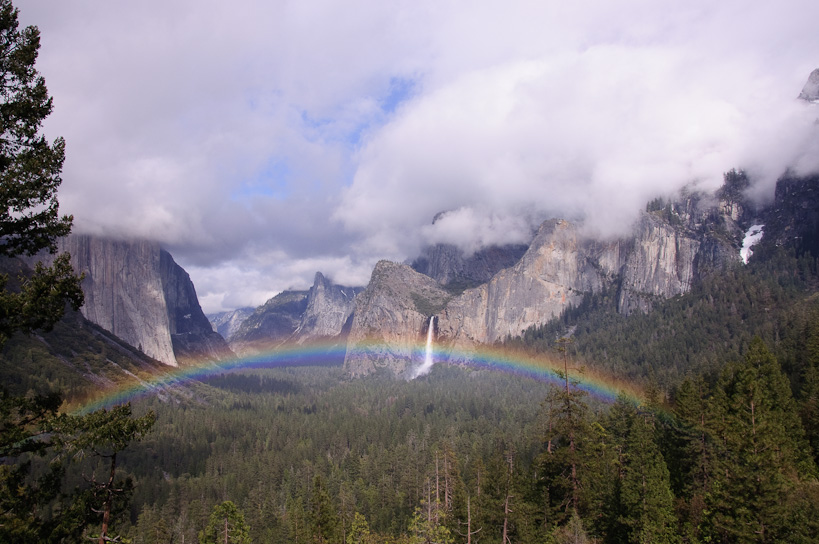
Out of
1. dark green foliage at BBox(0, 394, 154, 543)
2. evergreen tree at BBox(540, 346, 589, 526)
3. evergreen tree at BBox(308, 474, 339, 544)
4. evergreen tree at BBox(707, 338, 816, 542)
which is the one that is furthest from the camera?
evergreen tree at BBox(308, 474, 339, 544)

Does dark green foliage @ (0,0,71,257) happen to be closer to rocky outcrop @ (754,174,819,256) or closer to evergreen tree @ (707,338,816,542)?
evergreen tree @ (707,338,816,542)

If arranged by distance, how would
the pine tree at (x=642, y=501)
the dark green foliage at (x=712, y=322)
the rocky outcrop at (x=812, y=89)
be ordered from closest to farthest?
the pine tree at (x=642, y=501)
the dark green foliage at (x=712, y=322)
the rocky outcrop at (x=812, y=89)

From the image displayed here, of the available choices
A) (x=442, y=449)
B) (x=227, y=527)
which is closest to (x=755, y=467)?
(x=227, y=527)

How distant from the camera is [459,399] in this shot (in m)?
168

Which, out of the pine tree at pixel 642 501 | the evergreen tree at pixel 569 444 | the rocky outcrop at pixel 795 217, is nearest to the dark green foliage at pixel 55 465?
the evergreen tree at pixel 569 444

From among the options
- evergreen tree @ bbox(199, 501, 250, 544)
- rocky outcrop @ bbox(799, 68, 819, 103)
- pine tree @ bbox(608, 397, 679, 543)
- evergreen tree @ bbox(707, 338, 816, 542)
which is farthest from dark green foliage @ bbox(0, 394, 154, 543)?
rocky outcrop @ bbox(799, 68, 819, 103)

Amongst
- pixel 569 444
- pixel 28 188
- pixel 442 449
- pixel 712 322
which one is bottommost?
pixel 442 449

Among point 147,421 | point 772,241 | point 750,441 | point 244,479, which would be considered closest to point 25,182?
point 147,421

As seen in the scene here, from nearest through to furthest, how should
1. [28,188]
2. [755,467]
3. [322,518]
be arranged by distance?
[28,188], [755,467], [322,518]

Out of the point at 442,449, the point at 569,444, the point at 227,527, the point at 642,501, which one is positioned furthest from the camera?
the point at 442,449

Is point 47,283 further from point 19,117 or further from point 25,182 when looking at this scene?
point 19,117

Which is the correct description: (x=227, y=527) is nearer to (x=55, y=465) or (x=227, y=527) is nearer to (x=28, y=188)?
(x=55, y=465)

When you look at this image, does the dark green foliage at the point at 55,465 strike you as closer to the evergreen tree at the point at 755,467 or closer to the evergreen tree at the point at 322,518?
the evergreen tree at the point at 755,467

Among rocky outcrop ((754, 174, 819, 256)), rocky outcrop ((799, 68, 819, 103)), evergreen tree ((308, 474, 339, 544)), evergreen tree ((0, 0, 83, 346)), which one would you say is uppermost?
rocky outcrop ((799, 68, 819, 103))
